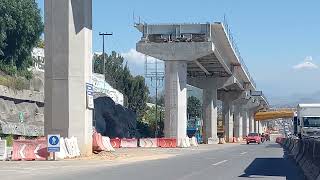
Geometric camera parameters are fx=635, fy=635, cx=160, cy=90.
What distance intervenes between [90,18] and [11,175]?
15653 mm

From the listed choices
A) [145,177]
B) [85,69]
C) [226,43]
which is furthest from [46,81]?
[226,43]

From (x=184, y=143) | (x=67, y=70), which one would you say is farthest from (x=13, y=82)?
(x=67, y=70)

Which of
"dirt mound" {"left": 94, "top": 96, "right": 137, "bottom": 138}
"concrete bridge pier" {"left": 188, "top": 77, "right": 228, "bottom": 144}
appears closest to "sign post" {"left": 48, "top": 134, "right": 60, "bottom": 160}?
"dirt mound" {"left": 94, "top": 96, "right": 137, "bottom": 138}

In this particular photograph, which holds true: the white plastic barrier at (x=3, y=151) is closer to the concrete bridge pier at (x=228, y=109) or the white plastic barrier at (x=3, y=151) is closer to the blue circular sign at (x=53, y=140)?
the blue circular sign at (x=53, y=140)

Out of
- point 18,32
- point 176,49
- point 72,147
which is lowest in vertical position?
point 72,147

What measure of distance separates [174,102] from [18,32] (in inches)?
847

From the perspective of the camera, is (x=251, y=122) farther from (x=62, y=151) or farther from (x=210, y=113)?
(x=62, y=151)

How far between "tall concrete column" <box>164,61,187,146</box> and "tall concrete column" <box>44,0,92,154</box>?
2962 centimetres

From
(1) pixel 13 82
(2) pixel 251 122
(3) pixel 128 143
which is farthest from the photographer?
(2) pixel 251 122

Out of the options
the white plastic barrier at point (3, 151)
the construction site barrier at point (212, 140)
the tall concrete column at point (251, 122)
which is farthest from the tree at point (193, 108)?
the white plastic barrier at point (3, 151)

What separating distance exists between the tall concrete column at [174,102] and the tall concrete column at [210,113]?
25.1 meters

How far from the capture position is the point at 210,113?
297 feet

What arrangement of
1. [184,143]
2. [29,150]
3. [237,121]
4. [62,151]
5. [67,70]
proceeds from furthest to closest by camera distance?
[237,121] < [184,143] < [67,70] < [62,151] < [29,150]

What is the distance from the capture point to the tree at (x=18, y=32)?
2777 inches
